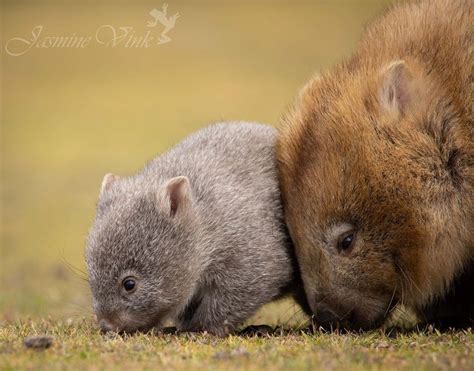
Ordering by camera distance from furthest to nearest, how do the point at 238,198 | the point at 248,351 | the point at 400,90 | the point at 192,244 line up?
the point at 238,198 < the point at 192,244 < the point at 400,90 < the point at 248,351

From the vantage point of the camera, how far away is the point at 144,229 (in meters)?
6.99

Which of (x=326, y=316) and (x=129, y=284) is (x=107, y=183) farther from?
(x=326, y=316)

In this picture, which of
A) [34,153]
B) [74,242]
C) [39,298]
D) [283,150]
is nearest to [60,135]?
[34,153]

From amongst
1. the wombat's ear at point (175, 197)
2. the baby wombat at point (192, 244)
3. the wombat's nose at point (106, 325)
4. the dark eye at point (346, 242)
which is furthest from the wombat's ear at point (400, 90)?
the wombat's nose at point (106, 325)

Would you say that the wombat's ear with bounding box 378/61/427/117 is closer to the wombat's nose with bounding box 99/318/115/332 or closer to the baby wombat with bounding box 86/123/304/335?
the baby wombat with bounding box 86/123/304/335

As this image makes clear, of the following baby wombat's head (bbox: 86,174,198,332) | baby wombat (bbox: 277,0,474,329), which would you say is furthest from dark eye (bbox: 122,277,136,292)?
baby wombat (bbox: 277,0,474,329)

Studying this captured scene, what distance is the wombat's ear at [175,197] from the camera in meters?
7.13

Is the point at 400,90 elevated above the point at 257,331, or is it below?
above

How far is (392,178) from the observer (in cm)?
648

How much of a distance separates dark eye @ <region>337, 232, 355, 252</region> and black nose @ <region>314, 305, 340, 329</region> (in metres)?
0.56

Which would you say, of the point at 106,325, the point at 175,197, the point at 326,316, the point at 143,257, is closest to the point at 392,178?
the point at 326,316

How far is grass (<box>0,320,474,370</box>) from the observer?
5445 mm

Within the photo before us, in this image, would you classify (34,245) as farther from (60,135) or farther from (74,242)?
(60,135)

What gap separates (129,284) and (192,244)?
649mm
